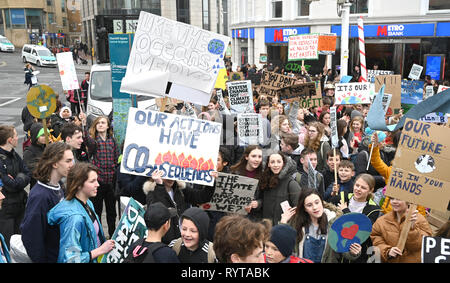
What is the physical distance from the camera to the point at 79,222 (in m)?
3.49

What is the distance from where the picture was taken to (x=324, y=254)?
3.81m

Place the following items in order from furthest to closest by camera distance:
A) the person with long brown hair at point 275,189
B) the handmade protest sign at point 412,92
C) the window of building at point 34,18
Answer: the window of building at point 34,18
the handmade protest sign at point 412,92
the person with long brown hair at point 275,189

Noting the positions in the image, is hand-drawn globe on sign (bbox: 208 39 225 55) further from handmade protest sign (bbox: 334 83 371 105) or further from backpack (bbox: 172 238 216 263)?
handmade protest sign (bbox: 334 83 371 105)

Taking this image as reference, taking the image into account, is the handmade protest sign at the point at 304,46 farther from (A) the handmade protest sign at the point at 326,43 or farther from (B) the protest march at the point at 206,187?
(B) the protest march at the point at 206,187

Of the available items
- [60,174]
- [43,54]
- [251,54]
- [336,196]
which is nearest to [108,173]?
[60,174]

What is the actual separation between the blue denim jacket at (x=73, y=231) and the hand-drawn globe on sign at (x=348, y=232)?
6.52 feet

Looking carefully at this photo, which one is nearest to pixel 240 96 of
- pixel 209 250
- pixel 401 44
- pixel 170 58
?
pixel 170 58

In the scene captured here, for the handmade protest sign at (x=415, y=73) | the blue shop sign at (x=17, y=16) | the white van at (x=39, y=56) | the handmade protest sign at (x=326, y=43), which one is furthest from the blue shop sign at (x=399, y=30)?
the blue shop sign at (x=17, y=16)

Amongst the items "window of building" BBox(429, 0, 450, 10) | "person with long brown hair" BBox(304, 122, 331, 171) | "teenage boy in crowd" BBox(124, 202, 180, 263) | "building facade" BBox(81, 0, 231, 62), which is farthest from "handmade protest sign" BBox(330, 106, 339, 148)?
"building facade" BBox(81, 0, 231, 62)

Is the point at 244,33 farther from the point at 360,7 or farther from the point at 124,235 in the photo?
the point at 124,235

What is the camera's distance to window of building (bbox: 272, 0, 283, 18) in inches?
1134

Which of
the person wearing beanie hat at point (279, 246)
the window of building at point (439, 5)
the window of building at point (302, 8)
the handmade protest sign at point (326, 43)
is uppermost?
the window of building at point (302, 8)

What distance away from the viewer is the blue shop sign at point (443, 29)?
2012cm
